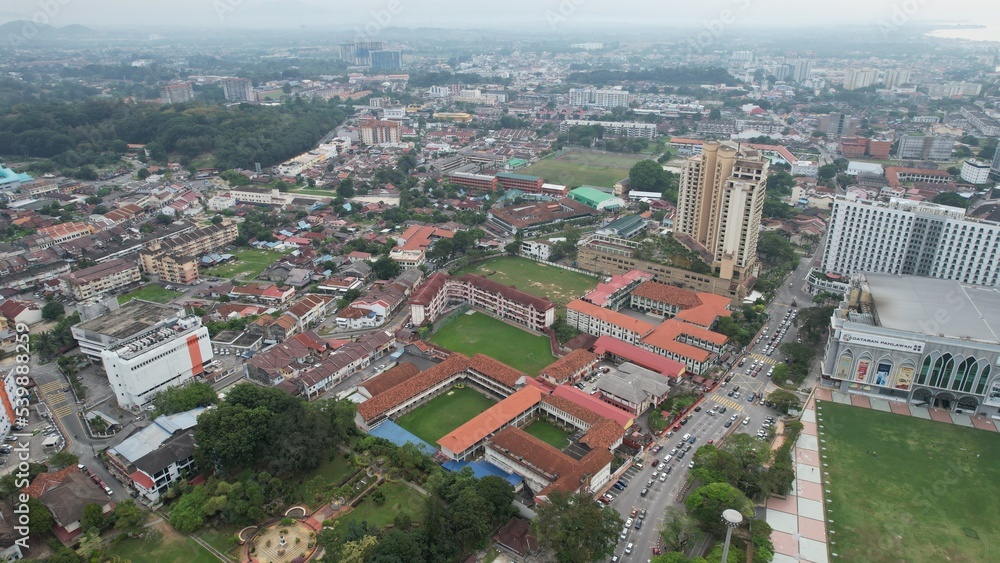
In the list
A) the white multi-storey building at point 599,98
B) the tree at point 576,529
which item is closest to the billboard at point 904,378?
the tree at point 576,529

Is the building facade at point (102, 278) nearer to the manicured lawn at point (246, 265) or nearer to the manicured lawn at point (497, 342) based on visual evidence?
the manicured lawn at point (246, 265)

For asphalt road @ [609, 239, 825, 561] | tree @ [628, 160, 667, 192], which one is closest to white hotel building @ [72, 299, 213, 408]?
asphalt road @ [609, 239, 825, 561]

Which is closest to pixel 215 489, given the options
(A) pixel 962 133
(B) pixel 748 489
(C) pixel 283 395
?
(C) pixel 283 395

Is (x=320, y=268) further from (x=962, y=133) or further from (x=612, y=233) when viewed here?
(x=962, y=133)

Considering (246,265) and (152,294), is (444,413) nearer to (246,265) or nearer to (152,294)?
(152,294)

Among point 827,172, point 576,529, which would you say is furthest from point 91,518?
point 827,172
